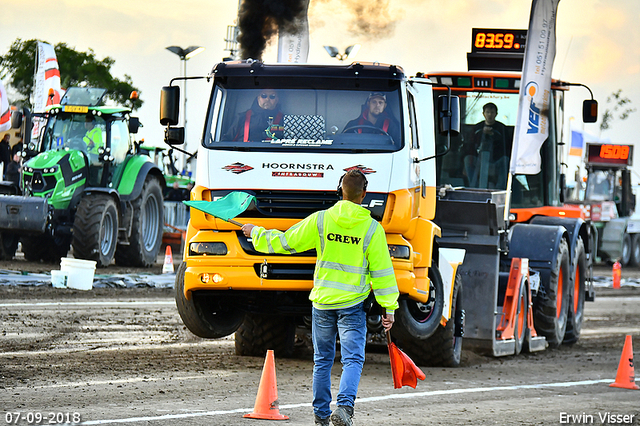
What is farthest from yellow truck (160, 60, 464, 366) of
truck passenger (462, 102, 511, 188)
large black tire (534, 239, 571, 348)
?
truck passenger (462, 102, 511, 188)

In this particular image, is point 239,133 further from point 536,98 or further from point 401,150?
point 536,98

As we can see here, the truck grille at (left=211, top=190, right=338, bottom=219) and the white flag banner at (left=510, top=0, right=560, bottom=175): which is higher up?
the white flag banner at (left=510, top=0, right=560, bottom=175)

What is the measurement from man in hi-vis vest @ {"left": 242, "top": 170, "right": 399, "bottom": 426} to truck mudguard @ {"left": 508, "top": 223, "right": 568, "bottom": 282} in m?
6.70

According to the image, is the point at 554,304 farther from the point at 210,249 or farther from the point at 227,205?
the point at 227,205

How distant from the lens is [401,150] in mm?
9422

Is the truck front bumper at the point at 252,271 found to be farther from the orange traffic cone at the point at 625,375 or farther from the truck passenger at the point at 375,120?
the orange traffic cone at the point at 625,375

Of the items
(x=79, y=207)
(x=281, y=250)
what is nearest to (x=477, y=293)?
(x=281, y=250)

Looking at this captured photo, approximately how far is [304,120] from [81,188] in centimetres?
1081

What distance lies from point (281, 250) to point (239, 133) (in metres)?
2.60

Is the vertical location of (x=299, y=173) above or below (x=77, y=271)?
above

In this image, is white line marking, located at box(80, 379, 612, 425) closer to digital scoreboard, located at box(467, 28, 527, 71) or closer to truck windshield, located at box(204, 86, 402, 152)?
truck windshield, located at box(204, 86, 402, 152)

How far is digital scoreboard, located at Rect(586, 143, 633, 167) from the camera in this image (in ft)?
107

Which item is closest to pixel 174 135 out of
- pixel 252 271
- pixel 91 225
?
pixel 252 271

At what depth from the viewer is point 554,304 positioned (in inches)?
539
